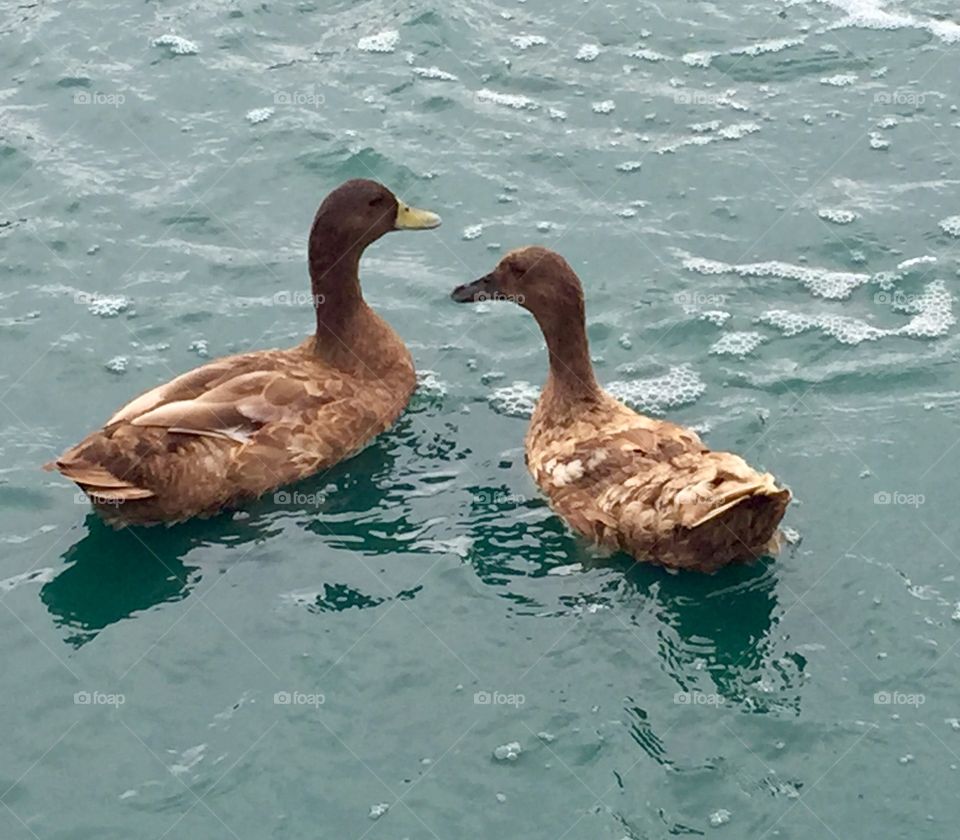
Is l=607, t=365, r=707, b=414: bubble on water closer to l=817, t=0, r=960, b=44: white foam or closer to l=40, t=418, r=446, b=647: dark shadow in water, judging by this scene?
l=40, t=418, r=446, b=647: dark shadow in water

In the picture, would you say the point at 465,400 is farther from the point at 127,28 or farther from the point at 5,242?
the point at 127,28

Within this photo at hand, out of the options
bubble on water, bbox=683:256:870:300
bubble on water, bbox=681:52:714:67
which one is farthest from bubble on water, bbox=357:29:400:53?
bubble on water, bbox=683:256:870:300

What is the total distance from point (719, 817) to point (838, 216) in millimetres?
5348

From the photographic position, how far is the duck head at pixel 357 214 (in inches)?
384

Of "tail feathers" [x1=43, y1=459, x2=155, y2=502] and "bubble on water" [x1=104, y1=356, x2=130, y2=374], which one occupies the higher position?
"tail feathers" [x1=43, y1=459, x2=155, y2=502]

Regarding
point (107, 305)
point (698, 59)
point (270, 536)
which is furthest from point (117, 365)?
point (698, 59)

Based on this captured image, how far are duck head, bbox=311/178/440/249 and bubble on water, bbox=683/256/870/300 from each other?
2.23 metres

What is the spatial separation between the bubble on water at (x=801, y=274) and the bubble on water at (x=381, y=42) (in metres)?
3.60

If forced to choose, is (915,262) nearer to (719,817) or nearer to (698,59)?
(698,59)

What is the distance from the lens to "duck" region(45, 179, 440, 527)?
884 cm

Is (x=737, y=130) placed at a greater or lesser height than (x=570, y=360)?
lesser

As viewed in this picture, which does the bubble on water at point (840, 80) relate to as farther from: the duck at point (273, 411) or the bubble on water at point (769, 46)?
the duck at point (273, 411)

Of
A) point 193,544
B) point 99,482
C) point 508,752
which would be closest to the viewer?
point 508,752

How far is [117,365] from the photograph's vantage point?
10.4 meters
